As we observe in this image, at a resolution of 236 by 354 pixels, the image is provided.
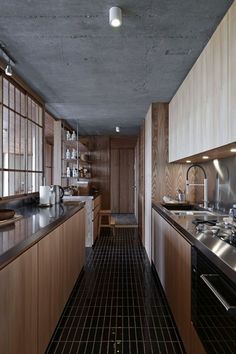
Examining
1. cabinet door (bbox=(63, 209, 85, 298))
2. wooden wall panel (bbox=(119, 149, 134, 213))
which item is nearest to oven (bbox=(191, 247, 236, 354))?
cabinet door (bbox=(63, 209, 85, 298))

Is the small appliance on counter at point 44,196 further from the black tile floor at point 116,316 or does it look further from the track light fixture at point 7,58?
the track light fixture at point 7,58

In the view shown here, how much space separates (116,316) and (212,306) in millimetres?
1356

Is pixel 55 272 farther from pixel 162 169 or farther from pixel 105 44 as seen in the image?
pixel 162 169

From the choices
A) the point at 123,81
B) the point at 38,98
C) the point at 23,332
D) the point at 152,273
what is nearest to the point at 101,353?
the point at 23,332

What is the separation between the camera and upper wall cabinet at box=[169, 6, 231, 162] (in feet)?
5.59

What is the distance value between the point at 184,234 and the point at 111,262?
2.26m

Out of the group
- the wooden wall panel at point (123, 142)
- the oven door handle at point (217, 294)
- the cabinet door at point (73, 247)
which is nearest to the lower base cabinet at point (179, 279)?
the oven door handle at point (217, 294)

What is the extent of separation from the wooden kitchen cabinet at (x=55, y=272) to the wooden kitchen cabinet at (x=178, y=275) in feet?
3.09

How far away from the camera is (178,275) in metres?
2.05

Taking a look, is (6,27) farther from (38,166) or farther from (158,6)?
(38,166)

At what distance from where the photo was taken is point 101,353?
6.22 ft

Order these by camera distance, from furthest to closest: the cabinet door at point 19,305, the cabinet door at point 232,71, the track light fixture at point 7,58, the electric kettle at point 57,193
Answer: the electric kettle at point 57,193 → the track light fixture at point 7,58 → the cabinet door at point 232,71 → the cabinet door at point 19,305

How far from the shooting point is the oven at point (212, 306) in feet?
3.57

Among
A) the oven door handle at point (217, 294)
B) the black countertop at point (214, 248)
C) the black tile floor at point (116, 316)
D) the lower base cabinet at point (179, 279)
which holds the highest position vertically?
the black countertop at point (214, 248)
